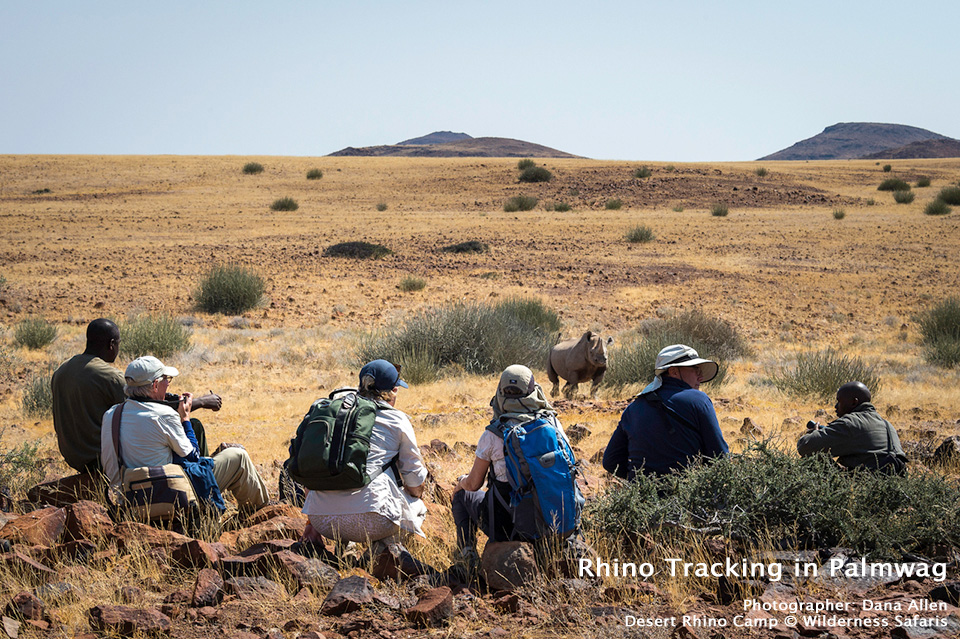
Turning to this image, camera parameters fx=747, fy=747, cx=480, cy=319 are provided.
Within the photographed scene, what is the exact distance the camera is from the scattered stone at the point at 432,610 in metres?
3.80

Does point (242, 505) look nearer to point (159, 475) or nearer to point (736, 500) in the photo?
point (159, 475)

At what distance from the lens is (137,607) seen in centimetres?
394

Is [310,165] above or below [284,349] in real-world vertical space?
above

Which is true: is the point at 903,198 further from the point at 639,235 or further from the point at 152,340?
the point at 152,340

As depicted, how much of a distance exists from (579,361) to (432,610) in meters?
7.78

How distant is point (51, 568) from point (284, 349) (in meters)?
10.2

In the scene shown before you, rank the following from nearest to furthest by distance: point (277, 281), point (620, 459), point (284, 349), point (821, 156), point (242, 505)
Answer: point (620, 459) < point (242, 505) < point (284, 349) < point (277, 281) < point (821, 156)

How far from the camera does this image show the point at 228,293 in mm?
18906

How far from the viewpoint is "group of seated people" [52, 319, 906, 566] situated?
14.8 ft

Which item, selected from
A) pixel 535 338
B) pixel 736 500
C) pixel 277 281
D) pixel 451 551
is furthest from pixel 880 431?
pixel 277 281

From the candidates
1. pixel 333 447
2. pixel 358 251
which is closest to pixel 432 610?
pixel 333 447

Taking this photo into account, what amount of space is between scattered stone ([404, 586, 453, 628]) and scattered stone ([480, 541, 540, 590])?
43 centimetres

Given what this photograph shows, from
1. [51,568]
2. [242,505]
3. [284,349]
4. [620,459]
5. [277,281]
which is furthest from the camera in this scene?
[277,281]

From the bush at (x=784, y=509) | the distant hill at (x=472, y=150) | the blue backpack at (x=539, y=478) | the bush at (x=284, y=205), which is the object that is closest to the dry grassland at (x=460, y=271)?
the bush at (x=284, y=205)
